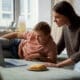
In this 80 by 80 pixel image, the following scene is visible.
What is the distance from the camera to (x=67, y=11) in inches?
80.1

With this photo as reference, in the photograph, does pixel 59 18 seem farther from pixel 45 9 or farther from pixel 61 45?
pixel 45 9

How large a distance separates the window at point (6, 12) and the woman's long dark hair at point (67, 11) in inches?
48.0

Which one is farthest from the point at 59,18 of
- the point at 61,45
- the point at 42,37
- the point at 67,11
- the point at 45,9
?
the point at 45,9

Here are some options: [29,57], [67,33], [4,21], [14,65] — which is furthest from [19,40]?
[4,21]

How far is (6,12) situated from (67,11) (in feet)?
4.42

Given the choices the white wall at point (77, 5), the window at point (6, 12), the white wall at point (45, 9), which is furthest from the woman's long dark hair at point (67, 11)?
the window at point (6, 12)

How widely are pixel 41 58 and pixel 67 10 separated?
0.43m

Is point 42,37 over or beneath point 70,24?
beneath

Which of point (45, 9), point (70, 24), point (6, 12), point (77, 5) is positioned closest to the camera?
point (70, 24)

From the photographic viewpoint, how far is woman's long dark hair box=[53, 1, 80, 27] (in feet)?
6.57

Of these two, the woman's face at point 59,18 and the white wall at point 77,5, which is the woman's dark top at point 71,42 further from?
the white wall at point 77,5

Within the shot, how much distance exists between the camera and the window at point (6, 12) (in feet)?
10.3

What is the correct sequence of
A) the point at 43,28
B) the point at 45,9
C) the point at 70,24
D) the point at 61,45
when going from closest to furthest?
the point at 43,28
the point at 70,24
the point at 61,45
the point at 45,9

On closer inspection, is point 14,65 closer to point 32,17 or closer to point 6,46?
point 6,46
